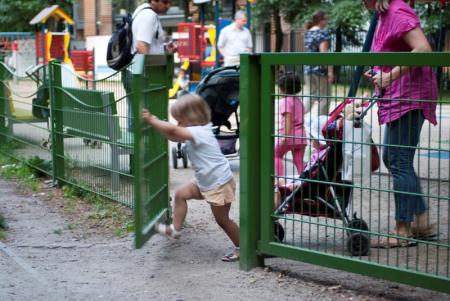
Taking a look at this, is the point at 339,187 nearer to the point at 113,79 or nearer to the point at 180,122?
the point at 180,122

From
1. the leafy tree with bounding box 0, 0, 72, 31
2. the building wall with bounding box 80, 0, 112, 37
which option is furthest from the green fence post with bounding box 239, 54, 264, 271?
the building wall with bounding box 80, 0, 112, 37

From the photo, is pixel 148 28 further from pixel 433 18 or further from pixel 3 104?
pixel 433 18

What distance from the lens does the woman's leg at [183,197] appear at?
5254 millimetres

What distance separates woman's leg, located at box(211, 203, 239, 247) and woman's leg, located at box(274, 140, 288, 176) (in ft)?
1.58

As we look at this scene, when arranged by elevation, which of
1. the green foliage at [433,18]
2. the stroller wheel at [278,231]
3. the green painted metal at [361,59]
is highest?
the green foliage at [433,18]

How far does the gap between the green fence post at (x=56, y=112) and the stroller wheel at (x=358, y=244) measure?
4102mm

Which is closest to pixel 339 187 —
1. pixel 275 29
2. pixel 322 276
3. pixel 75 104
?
pixel 322 276

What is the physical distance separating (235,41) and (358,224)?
35.5 feet

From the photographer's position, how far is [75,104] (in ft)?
24.2

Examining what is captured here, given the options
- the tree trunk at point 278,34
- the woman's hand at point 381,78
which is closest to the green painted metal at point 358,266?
the woman's hand at point 381,78

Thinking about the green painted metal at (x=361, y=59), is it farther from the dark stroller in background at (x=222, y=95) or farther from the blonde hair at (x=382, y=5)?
the dark stroller in background at (x=222, y=95)

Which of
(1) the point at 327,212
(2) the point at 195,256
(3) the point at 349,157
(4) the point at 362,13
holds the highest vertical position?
(4) the point at 362,13

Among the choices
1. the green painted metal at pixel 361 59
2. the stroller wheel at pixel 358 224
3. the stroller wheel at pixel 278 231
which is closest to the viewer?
the green painted metal at pixel 361 59

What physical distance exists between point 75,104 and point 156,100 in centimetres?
197
